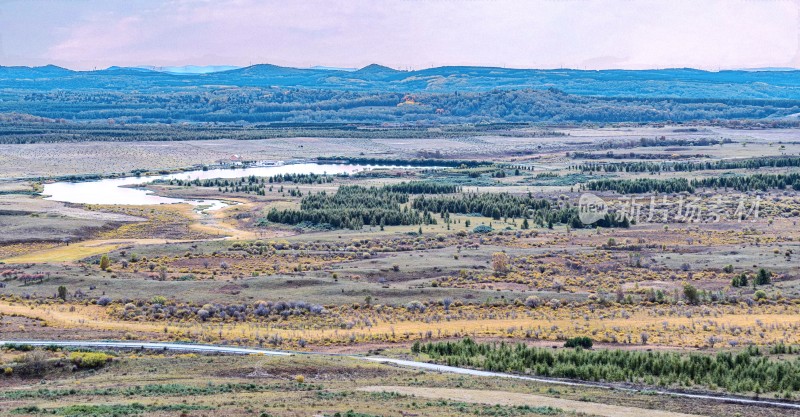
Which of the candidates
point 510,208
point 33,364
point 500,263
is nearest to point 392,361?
point 33,364

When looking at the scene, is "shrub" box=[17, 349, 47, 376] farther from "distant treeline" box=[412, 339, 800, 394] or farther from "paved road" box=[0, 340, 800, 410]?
"distant treeline" box=[412, 339, 800, 394]

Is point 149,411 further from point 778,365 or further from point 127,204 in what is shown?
point 127,204

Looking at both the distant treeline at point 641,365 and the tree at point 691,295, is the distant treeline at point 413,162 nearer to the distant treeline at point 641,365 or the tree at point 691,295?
the tree at point 691,295

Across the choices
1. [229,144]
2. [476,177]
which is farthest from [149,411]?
[229,144]

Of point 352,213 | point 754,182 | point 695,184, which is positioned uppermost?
point 754,182

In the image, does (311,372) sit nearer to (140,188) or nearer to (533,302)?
(533,302)

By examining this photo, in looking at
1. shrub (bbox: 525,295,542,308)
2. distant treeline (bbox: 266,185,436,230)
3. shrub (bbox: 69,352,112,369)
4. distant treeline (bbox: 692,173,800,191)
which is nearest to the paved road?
shrub (bbox: 69,352,112,369)

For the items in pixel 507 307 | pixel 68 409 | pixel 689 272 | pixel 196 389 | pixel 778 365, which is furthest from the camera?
pixel 689 272
